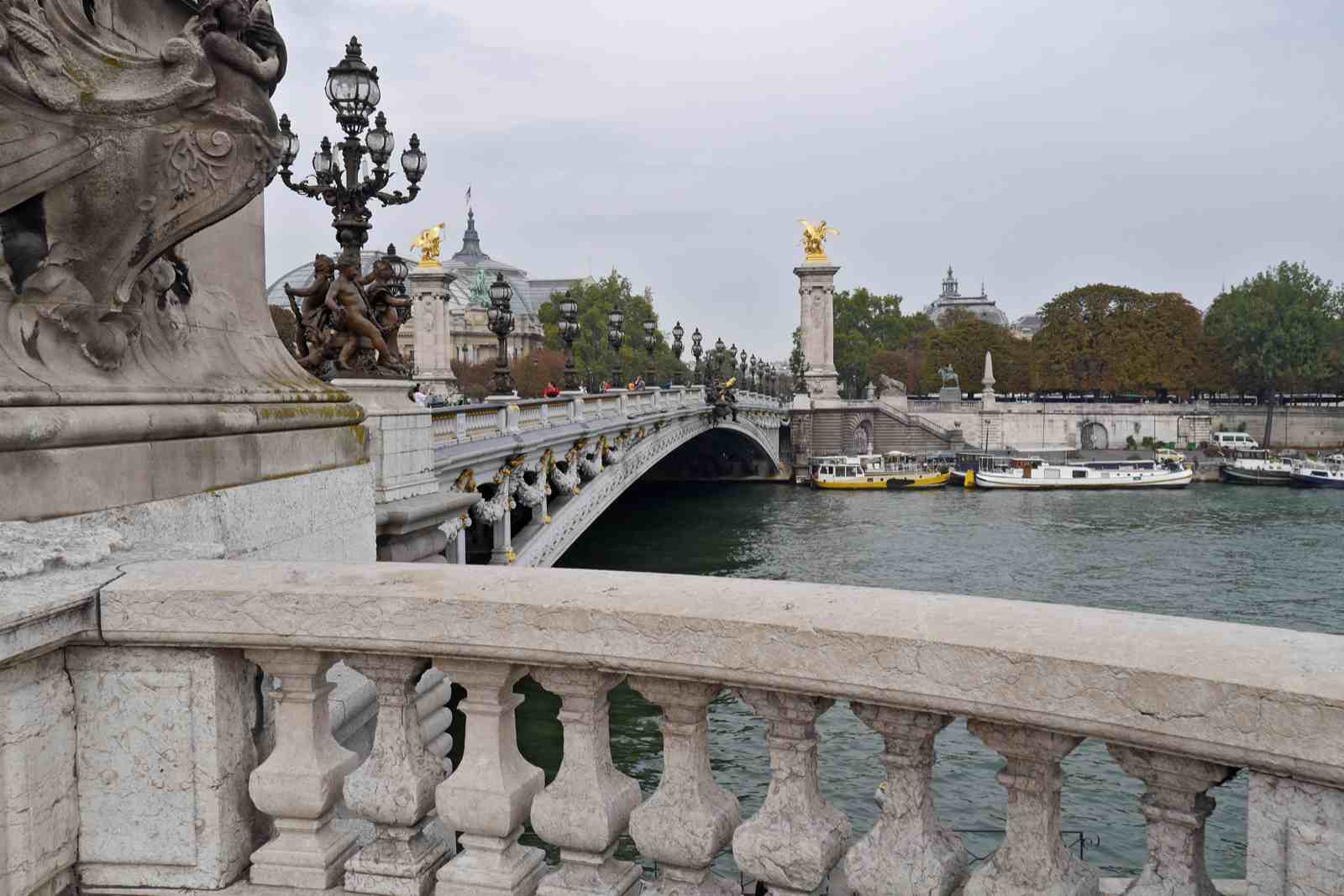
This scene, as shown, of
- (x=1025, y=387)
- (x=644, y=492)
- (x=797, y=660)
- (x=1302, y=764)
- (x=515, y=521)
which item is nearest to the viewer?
(x=1302, y=764)

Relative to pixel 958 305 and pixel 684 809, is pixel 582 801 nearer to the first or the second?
pixel 684 809

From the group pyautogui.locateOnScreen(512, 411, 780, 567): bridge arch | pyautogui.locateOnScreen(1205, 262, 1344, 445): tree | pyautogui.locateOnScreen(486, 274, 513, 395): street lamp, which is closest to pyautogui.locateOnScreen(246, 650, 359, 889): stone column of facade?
pyautogui.locateOnScreen(512, 411, 780, 567): bridge arch

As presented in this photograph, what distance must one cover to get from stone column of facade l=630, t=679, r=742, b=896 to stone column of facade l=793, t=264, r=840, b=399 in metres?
66.0

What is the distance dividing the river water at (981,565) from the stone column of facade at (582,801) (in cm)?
495

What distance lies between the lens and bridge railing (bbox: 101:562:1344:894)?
1.95 metres

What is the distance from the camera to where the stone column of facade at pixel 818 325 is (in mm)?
68062

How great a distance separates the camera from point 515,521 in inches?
821

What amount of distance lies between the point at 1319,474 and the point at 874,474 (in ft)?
62.2

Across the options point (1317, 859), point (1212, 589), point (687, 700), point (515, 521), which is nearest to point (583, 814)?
point (687, 700)

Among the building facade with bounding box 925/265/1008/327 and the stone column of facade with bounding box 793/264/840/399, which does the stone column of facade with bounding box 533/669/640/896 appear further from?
the building facade with bounding box 925/265/1008/327

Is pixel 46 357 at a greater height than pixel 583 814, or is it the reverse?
pixel 46 357

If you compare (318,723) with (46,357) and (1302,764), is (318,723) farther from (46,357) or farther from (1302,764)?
(1302,764)

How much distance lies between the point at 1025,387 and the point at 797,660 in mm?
83390

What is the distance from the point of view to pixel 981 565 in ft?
96.3
